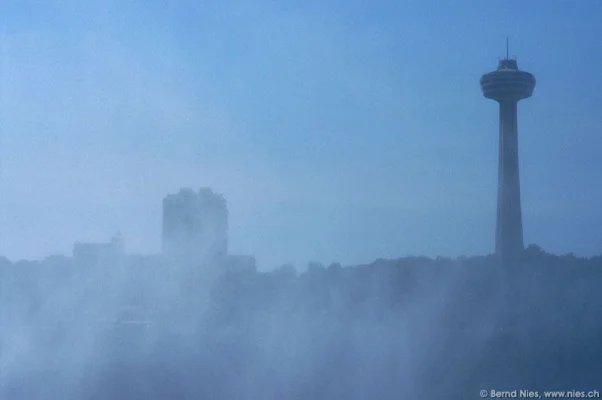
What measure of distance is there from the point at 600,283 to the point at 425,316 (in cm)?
436

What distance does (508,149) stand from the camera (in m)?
40.5

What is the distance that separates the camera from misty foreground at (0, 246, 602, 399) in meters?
13.0

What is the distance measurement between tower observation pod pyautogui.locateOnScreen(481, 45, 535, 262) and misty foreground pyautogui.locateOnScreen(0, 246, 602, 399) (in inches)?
717

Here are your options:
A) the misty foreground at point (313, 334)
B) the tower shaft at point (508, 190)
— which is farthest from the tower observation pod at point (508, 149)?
the misty foreground at point (313, 334)

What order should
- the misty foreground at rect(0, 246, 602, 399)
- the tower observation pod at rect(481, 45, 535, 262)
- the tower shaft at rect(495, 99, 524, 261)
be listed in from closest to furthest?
the misty foreground at rect(0, 246, 602, 399) → the tower shaft at rect(495, 99, 524, 261) → the tower observation pod at rect(481, 45, 535, 262)

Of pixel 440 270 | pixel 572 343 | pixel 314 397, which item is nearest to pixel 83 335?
pixel 314 397

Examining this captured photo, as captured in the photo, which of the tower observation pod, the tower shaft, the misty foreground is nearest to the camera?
the misty foreground

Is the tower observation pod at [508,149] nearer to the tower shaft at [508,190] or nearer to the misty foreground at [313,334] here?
the tower shaft at [508,190]

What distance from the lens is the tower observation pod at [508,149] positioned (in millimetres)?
39750

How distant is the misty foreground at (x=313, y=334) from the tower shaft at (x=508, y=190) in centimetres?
1807

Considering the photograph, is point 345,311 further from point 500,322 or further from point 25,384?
point 25,384

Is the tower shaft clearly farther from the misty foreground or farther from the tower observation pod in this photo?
the misty foreground

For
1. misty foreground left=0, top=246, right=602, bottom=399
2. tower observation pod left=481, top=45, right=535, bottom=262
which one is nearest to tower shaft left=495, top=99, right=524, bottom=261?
tower observation pod left=481, top=45, right=535, bottom=262

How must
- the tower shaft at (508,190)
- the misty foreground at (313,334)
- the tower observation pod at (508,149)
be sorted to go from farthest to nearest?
the tower observation pod at (508,149) → the tower shaft at (508,190) → the misty foreground at (313,334)
